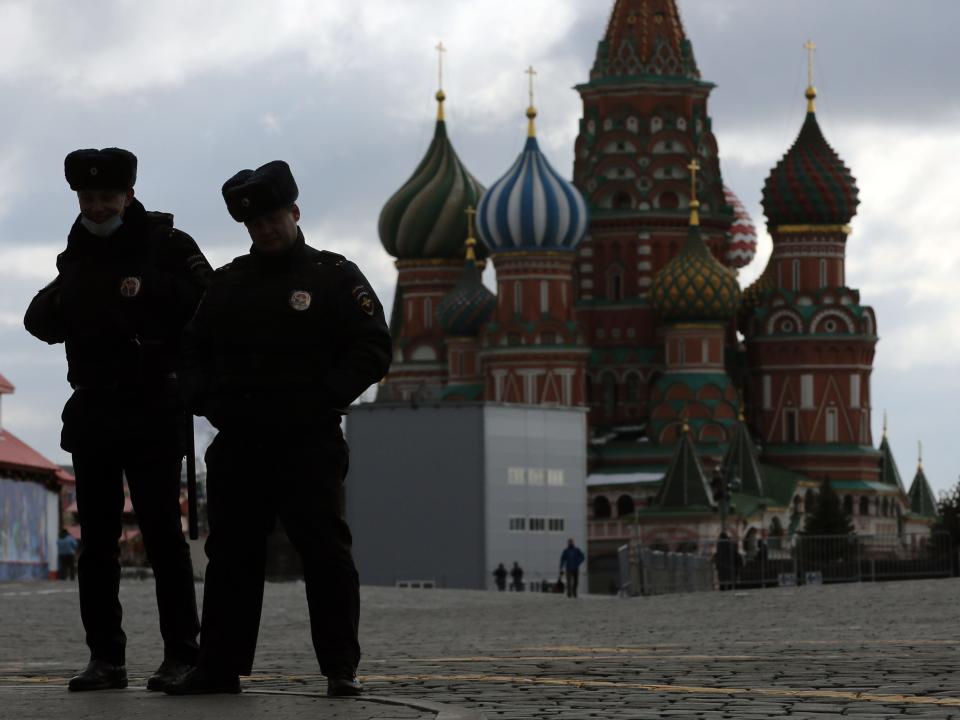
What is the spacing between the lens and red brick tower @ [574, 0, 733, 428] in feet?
318

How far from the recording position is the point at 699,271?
93.9 m

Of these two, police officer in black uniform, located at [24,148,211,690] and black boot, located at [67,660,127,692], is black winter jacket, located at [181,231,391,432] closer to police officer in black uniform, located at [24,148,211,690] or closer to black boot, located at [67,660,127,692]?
police officer in black uniform, located at [24,148,211,690]

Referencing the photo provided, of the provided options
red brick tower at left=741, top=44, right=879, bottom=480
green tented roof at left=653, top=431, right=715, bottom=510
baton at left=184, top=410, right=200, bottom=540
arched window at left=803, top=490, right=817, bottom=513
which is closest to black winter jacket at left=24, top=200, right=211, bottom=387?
baton at left=184, top=410, right=200, bottom=540

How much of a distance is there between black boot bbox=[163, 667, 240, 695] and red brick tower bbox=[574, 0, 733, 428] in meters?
87.6

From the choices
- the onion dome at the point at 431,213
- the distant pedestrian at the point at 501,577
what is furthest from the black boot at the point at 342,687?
the onion dome at the point at 431,213

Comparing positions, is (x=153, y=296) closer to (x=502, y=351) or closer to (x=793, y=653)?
(x=793, y=653)

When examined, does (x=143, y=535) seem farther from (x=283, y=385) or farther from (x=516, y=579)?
(x=516, y=579)

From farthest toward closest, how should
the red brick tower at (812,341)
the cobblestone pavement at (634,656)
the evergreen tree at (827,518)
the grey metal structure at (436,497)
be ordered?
the red brick tower at (812,341) < the evergreen tree at (827,518) < the grey metal structure at (436,497) < the cobblestone pavement at (634,656)

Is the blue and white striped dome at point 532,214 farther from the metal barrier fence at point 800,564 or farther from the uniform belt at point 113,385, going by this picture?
the uniform belt at point 113,385

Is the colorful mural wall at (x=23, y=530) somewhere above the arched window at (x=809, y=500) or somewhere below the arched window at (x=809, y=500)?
below

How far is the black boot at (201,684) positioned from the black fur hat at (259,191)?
58.4 inches

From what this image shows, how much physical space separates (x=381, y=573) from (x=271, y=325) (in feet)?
233

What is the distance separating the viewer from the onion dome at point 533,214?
309ft

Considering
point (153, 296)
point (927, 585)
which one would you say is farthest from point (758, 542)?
point (153, 296)
